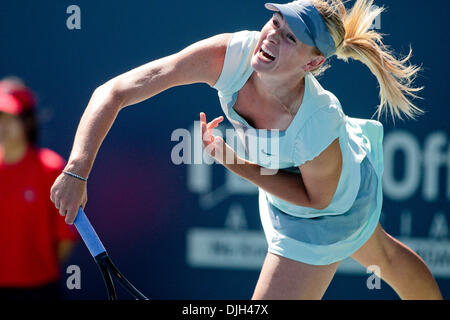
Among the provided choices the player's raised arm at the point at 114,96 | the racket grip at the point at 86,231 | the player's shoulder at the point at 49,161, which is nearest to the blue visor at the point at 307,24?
the player's raised arm at the point at 114,96

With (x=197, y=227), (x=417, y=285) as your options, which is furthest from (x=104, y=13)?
(x=417, y=285)

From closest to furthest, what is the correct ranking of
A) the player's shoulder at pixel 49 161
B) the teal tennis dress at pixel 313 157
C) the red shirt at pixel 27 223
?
the teal tennis dress at pixel 313 157
the red shirt at pixel 27 223
the player's shoulder at pixel 49 161

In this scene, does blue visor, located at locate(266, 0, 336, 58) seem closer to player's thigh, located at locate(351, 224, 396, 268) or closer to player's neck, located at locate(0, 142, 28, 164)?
player's thigh, located at locate(351, 224, 396, 268)

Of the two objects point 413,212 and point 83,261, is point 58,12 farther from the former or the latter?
point 413,212

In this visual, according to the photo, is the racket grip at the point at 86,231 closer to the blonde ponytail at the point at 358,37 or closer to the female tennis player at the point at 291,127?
the female tennis player at the point at 291,127

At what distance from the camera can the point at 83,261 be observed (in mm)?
3617

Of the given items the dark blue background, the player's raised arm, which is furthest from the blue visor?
the dark blue background

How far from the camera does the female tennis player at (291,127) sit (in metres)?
2.14

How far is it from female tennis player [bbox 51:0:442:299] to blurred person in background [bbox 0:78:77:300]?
90 cm

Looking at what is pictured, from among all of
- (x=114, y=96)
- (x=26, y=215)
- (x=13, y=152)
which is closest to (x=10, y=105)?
(x=13, y=152)

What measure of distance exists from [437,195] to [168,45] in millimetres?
1557

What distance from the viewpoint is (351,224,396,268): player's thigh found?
8.61ft

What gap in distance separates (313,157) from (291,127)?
0.13 metres

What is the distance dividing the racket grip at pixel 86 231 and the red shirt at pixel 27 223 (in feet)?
2.85
